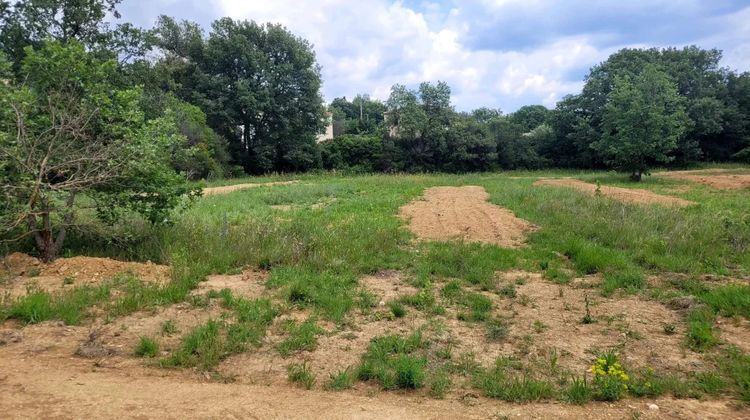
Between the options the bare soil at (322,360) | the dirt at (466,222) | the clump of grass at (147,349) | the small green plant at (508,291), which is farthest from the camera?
the dirt at (466,222)

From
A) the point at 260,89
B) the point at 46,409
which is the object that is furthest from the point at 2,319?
the point at 260,89

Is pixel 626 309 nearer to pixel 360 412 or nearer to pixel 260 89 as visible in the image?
pixel 360 412

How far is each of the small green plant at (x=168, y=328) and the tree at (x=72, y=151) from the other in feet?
10.9

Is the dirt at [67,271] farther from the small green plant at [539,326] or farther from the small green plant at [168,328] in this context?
the small green plant at [539,326]

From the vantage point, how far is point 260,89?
42.8 meters

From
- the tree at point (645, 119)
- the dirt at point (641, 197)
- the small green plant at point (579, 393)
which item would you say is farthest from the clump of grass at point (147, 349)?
the tree at point (645, 119)

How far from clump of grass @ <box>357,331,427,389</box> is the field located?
20 mm

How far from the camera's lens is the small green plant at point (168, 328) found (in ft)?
17.9

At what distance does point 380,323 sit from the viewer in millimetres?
5992

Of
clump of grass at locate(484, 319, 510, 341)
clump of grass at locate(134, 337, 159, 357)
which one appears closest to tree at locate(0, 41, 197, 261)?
clump of grass at locate(134, 337, 159, 357)

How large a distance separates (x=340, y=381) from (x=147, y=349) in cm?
210

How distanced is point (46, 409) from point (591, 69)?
163 feet

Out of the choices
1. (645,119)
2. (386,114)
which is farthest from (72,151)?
(386,114)

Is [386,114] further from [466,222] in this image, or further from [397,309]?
[397,309]
